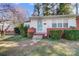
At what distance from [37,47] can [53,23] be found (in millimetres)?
431

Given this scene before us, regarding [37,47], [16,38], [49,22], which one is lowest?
[37,47]

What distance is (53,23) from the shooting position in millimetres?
3242

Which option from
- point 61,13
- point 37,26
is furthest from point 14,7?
point 61,13

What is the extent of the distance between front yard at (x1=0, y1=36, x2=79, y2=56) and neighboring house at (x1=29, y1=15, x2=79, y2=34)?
0.19 meters

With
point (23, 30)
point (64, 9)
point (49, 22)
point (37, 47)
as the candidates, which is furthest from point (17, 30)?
point (64, 9)

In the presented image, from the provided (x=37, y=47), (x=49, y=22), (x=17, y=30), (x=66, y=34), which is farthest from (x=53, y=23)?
(x=17, y=30)

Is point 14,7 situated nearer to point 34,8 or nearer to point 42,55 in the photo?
point 34,8

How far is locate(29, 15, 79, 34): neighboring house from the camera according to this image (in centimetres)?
323

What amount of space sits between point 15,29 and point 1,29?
0.71ft

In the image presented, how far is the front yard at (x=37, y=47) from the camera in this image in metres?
3.21

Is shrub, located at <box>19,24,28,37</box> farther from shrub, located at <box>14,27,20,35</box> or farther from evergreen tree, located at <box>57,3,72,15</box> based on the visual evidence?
evergreen tree, located at <box>57,3,72,15</box>

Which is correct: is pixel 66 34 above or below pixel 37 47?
above

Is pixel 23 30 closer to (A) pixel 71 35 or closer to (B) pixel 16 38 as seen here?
(B) pixel 16 38

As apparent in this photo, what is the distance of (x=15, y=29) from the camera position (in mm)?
3240
